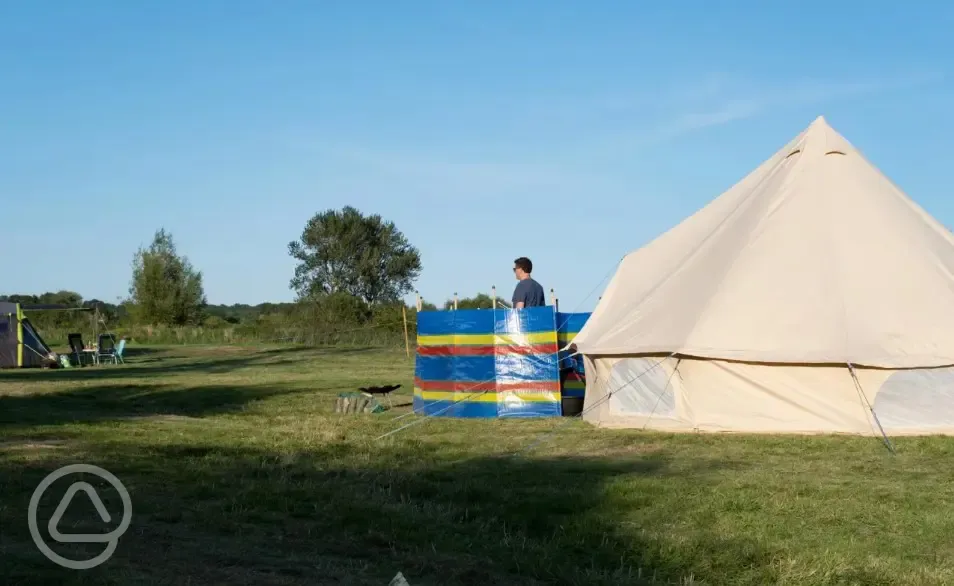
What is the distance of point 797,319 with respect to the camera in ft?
37.2

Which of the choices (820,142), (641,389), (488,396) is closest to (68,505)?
(641,389)

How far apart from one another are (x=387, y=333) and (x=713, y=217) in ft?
86.5

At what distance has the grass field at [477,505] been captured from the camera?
215 inches

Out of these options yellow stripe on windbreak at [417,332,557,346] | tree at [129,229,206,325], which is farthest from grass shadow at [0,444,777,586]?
tree at [129,229,206,325]

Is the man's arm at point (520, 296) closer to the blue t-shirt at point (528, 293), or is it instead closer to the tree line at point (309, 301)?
the blue t-shirt at point (528, 293)

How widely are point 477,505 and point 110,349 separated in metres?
25.6

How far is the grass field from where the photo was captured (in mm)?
5465

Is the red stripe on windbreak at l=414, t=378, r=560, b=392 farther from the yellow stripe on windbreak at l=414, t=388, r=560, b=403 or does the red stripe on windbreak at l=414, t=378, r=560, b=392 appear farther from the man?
the man

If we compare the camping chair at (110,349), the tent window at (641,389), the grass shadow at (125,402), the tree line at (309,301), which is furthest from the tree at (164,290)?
the tent window at (641,389)

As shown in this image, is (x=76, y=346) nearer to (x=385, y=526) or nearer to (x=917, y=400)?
(x=917, y=400)

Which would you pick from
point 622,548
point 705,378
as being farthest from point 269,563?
point 705,378

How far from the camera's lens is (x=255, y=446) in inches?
392

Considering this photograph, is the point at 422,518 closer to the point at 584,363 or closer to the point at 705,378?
the point at 705,378

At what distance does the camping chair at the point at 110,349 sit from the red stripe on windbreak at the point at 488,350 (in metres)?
17.6
